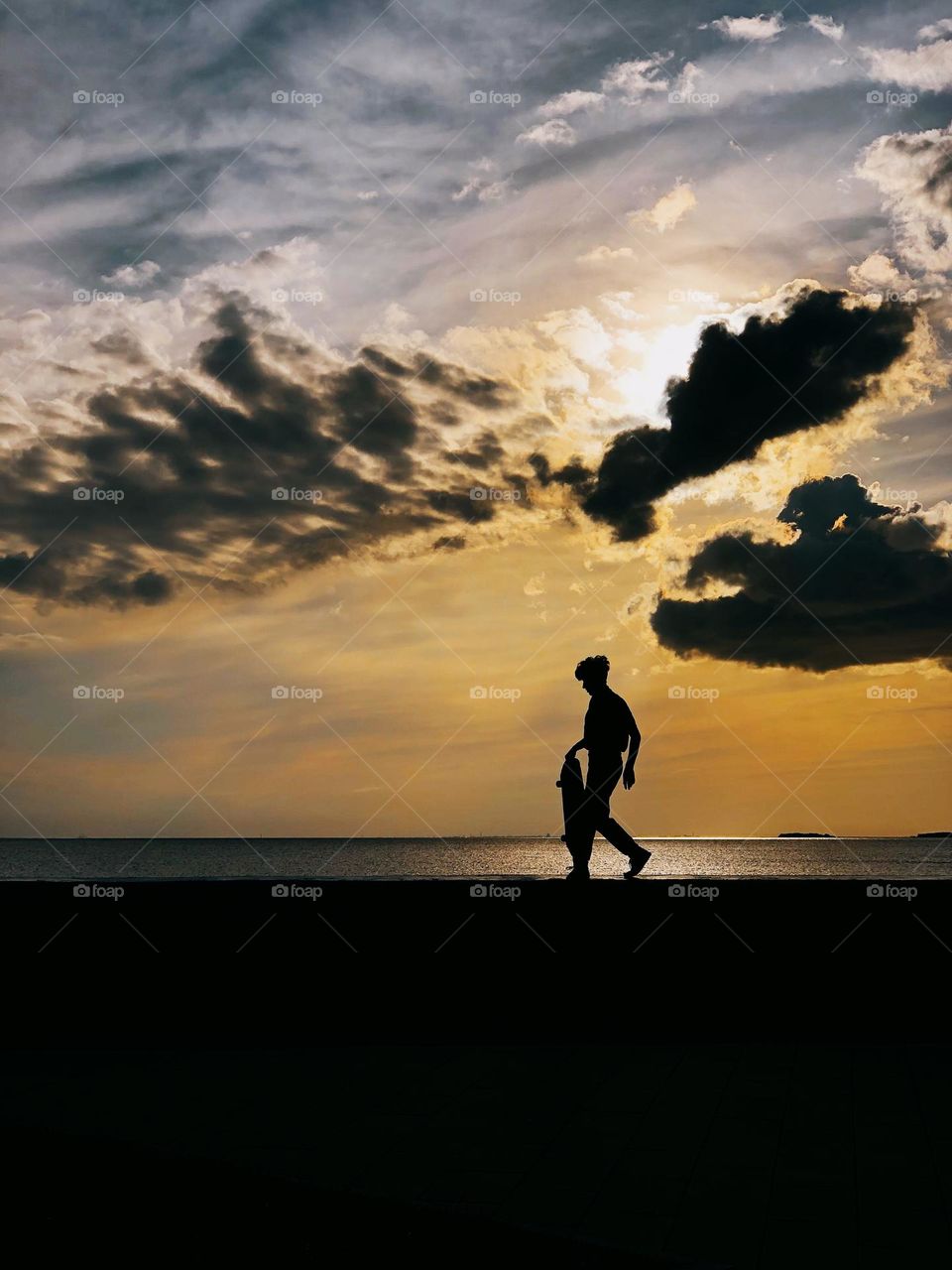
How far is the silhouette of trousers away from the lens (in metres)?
12.5

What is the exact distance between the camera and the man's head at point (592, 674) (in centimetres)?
1282

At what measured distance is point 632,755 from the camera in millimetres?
12594

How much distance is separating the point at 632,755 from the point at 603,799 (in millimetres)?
564

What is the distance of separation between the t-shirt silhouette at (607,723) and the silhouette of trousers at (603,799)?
0.11m
